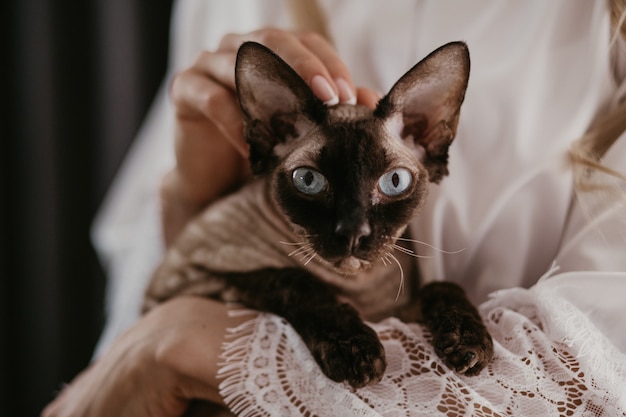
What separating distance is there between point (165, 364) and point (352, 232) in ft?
1.15

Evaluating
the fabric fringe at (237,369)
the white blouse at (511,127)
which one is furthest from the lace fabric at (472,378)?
the white blouse at (511,127)

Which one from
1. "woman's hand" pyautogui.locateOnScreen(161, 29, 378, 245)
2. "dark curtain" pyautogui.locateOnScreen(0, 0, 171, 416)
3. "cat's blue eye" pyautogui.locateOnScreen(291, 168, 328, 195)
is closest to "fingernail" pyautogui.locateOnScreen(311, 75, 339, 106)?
"woman's hand" pyautogui.locateOnScreen(161, 29, 378, 245)

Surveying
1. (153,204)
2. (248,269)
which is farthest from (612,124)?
(153,204)

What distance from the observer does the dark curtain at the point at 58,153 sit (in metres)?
1.67

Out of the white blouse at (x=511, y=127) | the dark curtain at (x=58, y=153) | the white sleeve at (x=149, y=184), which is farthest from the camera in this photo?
the dark curtain at (x=58, y=153)

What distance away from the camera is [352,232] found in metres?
0.54

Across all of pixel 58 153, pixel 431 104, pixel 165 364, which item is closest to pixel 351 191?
pixel 431 104

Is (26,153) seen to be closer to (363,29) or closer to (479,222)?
(363,29)

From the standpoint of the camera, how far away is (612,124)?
760 millimetres

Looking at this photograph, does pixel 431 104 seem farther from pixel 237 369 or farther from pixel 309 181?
pixel 237 369

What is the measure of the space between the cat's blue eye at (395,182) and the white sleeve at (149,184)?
63cm

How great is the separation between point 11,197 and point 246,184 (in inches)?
41.7

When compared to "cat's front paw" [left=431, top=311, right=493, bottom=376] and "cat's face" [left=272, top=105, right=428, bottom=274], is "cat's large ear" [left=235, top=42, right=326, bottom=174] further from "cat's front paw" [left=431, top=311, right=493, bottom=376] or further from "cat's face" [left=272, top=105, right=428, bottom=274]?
"cat's front paw" [left=431, top=311, right=493, bottom=376]

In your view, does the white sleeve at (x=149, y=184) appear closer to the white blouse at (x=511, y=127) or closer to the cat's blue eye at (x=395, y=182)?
the white blouse at (x=511, y=127)
